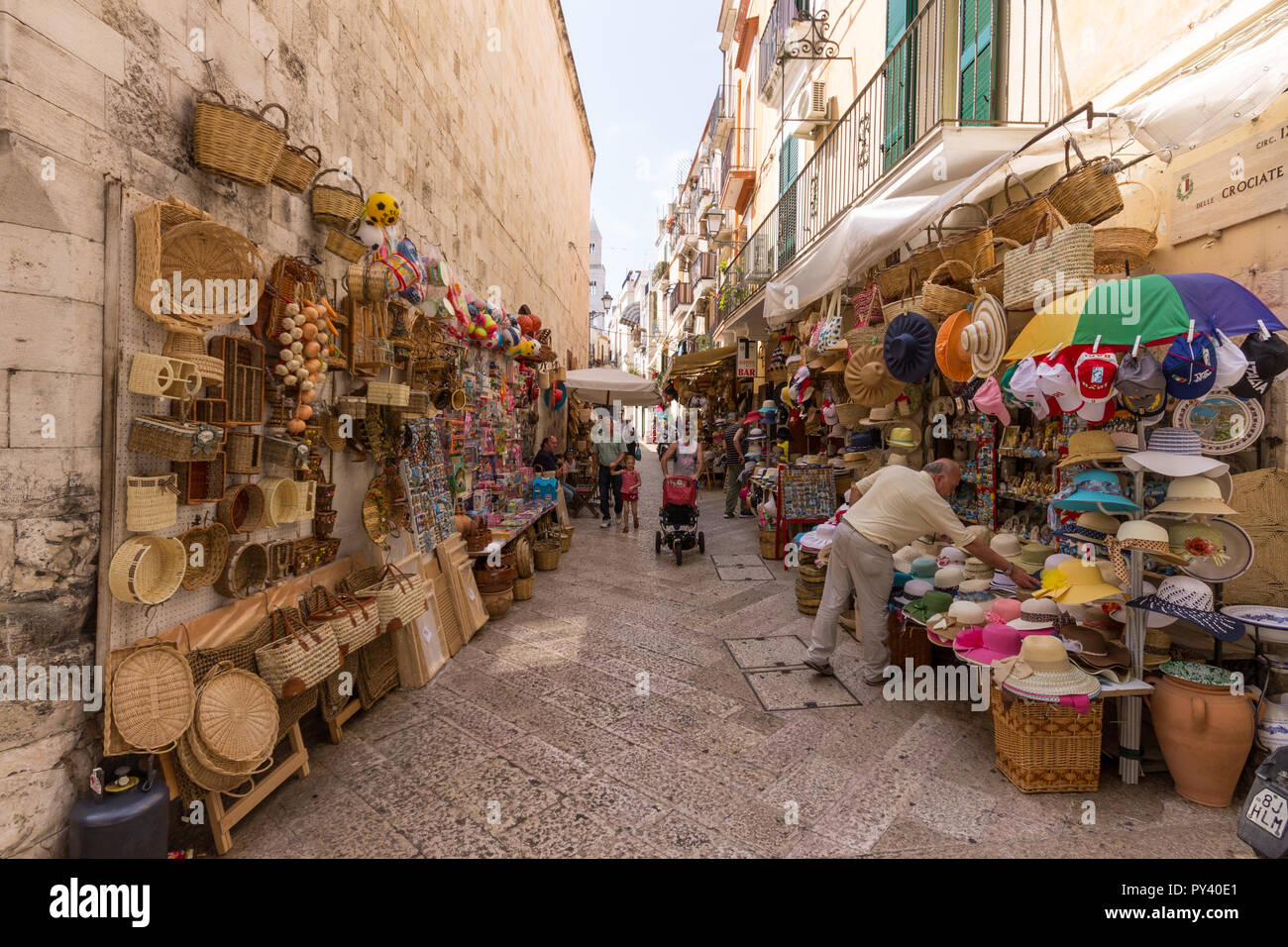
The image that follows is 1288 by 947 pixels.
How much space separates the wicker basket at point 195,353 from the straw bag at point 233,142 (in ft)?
2.52

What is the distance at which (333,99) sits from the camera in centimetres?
403

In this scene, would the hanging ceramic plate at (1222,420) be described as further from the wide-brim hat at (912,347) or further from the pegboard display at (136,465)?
the pegboard display at (136,465)

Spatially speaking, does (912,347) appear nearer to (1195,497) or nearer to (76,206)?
(1195,497)

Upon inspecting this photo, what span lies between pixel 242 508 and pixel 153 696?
95cm

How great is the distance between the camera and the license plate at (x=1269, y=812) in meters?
2.46

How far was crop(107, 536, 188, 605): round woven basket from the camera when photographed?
240cm

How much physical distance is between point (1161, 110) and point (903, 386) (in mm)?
3092

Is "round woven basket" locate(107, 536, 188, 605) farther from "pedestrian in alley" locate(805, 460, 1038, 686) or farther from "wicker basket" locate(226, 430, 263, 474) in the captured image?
"pedestrian in alley" locate(805, 460, 1038, 686)

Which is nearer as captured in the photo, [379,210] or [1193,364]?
[1193,364]

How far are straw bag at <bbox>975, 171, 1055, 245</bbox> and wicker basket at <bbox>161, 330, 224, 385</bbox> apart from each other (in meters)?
4.60

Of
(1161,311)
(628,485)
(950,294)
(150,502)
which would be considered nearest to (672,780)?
(150,502)

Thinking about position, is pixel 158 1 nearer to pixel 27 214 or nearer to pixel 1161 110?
pixel 27 214

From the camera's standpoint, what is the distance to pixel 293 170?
3223mm

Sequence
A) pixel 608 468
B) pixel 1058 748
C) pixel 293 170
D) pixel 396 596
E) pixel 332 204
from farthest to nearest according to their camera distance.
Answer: pixel 608 468 → pixel 396 596 → pixel 332 204 → pixel 293 170 → pixel 1058 748
